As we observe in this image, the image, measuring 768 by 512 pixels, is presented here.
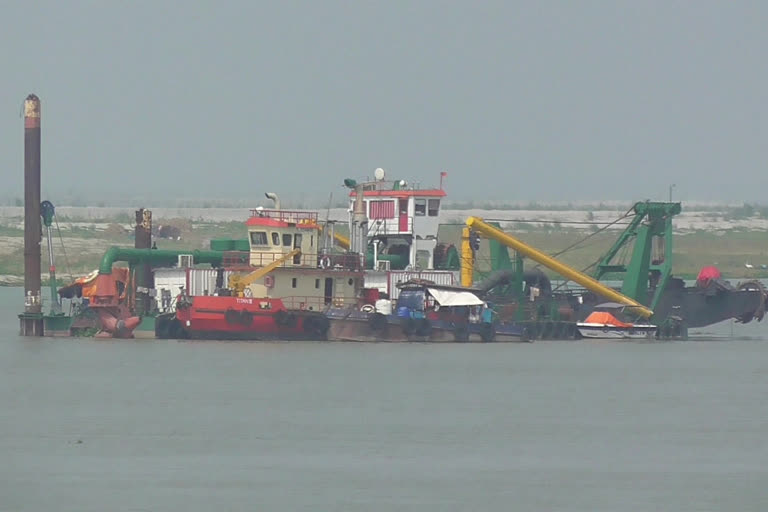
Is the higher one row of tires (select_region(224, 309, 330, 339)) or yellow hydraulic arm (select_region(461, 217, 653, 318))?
yellow hydraulic arm (select_region(461, 217, 653, 318))

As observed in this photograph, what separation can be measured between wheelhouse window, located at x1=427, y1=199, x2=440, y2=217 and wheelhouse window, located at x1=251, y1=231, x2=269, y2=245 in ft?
34.4

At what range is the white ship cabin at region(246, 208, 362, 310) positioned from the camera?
3029 inches

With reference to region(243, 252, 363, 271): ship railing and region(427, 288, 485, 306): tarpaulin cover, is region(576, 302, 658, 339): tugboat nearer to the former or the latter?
region(427, 288, 485, 306): tarpaulin cover

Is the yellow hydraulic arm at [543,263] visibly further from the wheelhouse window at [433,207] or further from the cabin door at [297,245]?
the cabin door at [297,245]

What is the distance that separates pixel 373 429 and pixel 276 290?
2772 cm

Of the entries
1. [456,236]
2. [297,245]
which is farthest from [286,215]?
[456,236]

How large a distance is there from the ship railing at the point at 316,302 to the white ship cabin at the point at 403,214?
559 centimetres

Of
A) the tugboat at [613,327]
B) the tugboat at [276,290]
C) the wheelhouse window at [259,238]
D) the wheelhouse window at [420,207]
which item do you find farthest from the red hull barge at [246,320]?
the tugboat at [613,327]

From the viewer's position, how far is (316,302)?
7775cm

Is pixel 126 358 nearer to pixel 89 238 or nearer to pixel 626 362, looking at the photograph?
pixel 626 362

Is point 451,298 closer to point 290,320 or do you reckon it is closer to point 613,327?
point 290,320

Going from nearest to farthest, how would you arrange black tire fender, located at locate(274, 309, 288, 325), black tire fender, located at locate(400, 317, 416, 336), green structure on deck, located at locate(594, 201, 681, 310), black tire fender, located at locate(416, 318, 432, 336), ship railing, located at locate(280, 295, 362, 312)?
A: black tire fender, located at locate(274, 309, 288, 325) < ship railing, located at locate(280, 295, 362, 312) < black tire fender, located at locate(400, 317, 416, 336) < black tire fender, located at locate(416, 318, 432, 336) < green structure on deck, located at locate(594, 201, 681, 310)

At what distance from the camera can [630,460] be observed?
1748 inches

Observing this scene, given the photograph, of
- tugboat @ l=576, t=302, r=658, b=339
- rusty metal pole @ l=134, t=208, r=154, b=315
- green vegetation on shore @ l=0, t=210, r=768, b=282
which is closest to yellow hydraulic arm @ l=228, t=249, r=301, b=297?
rusty metal pole @ l=134, t=208, r=154, b=315
